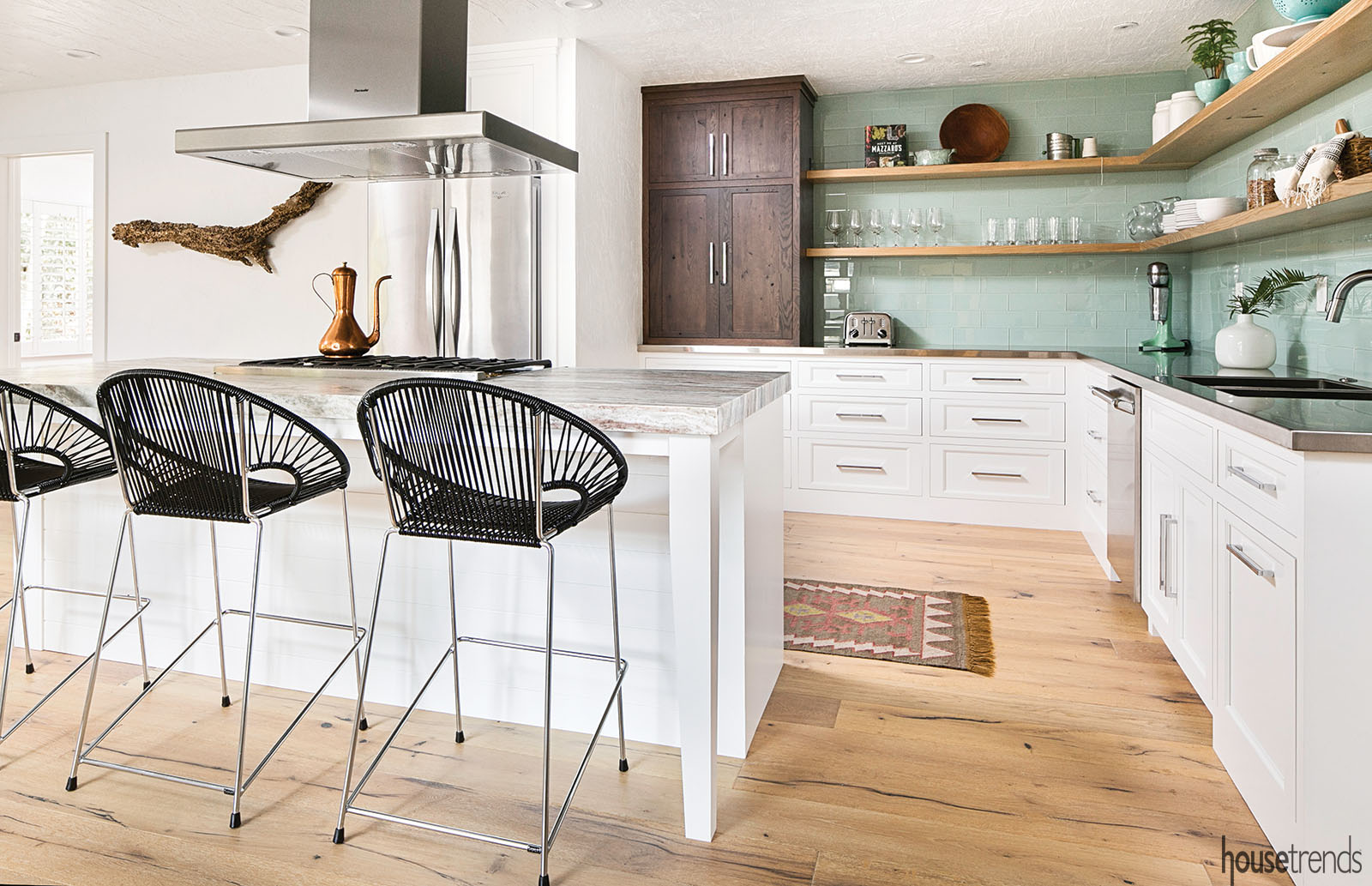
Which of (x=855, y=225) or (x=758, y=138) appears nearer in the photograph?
(x=758, y=138)

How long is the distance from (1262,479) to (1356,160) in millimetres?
1253

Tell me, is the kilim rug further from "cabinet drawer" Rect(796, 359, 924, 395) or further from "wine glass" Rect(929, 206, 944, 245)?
"wine glass" Rect(929, 206, 944, 245)

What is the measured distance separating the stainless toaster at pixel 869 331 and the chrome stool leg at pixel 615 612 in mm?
3222

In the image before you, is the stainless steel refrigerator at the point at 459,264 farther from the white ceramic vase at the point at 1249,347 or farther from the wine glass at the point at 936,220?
the white ceramic vase at the point at 1249,347

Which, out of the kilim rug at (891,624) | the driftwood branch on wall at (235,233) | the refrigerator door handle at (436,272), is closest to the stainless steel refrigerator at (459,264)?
→ the refrigerator door handle at (436,272)

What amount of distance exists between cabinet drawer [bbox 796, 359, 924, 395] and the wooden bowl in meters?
1.30

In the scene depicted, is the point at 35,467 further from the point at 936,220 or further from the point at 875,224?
the point at 936,220

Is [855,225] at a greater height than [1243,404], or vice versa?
[855,225]

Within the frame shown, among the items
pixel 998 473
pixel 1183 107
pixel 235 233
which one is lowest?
pixel 998 473

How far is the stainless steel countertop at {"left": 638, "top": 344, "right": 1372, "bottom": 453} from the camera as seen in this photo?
1.61 metres

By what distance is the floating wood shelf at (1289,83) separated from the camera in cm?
241

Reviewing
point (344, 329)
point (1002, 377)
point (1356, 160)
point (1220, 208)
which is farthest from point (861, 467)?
point (344, 329)

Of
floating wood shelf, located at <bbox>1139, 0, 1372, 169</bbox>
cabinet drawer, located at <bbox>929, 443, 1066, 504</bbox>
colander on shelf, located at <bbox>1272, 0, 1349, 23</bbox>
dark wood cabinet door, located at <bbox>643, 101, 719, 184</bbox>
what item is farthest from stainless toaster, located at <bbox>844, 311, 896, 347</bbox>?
colander on shelf, located at <bbox>1272, 0, 1349, 23</bbox>

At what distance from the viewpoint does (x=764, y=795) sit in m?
2.09
